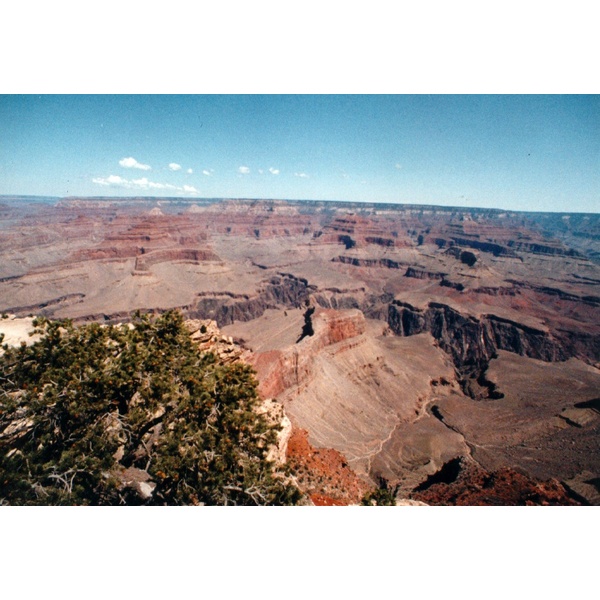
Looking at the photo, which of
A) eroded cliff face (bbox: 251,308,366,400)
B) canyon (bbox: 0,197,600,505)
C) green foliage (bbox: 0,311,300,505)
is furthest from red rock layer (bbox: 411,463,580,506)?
eroded cliff face (bbox: 251,308,366,400)

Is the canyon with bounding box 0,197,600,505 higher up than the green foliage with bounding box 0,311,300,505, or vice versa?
the green foliage with bounding box 0,311,300,505

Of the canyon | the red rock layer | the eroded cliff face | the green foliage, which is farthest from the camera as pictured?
the eroded cliff face

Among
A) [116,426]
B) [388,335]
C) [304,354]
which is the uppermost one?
[116,426]

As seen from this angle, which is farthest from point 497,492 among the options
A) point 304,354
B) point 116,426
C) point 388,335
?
point 388,335

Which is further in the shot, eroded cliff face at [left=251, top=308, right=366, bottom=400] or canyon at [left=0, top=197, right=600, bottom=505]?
eroded cliff face at [left=251, top=308, right=366, bottom=400]

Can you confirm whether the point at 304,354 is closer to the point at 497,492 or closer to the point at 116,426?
the point at 497,492

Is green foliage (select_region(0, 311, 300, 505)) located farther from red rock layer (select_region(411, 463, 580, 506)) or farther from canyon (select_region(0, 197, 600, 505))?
red rock layer (select_region(411, 463, 580, 506))

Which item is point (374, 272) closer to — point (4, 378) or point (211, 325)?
point (211, 325)
